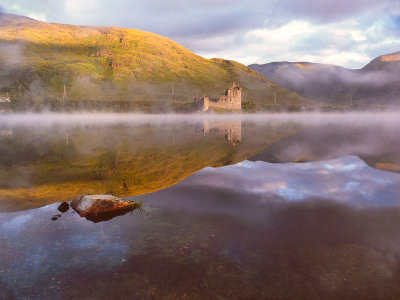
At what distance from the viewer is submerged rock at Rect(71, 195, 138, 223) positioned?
27.0ft

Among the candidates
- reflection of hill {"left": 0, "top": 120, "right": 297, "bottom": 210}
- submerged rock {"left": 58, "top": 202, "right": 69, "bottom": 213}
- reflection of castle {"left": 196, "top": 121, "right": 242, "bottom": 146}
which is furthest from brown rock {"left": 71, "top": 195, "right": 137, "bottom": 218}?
reflection of castle {"left": 196, "top": 121, "right": 242, "bottom": 146}

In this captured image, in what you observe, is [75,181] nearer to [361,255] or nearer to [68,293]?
[68,293]

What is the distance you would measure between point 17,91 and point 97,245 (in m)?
164

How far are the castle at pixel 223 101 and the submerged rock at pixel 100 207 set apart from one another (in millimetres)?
104074

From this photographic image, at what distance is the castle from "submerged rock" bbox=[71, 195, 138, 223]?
104 m

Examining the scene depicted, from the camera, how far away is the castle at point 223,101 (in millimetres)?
112938

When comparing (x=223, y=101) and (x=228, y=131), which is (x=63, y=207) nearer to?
(x=228, y=131)

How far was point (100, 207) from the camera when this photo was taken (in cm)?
852

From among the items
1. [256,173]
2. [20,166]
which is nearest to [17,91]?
[20,166]

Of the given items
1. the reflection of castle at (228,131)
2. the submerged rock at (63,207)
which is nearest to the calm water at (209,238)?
the submerged rock at (63,207)

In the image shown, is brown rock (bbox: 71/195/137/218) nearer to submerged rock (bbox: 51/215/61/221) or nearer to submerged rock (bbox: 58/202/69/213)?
submerged rock (bbox: 58/202/69/213)

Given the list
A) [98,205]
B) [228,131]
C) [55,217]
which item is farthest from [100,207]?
[228,131]

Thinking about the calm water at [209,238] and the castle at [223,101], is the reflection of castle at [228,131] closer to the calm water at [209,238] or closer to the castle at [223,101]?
the calm water at [209,238]

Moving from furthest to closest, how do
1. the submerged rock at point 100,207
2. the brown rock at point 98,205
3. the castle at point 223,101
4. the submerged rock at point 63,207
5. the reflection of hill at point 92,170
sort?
1. the castle at point 223,101
2. the reflection of hill at point 92,170
3. the submerged rock at point 63,207
4. the brown rock at point 98,205
5. the submerged rock at point 100,207
